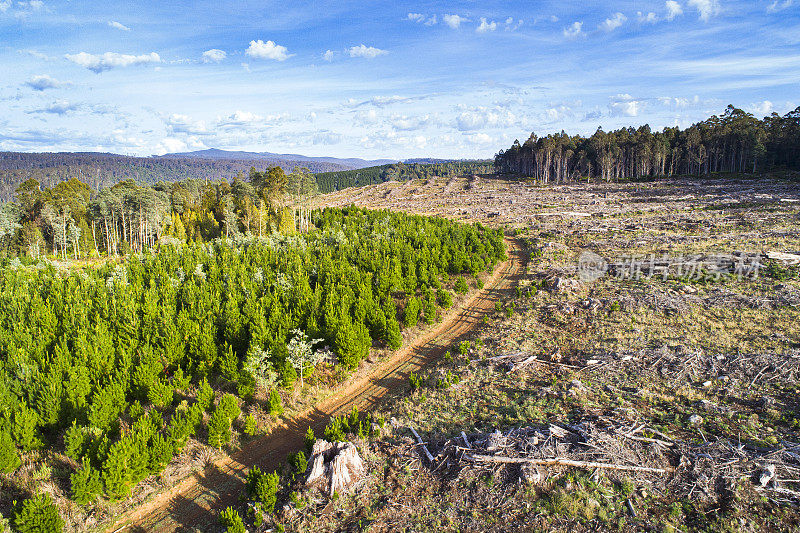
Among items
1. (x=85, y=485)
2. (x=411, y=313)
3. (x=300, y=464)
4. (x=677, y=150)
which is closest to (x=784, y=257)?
(x=411, y=313)

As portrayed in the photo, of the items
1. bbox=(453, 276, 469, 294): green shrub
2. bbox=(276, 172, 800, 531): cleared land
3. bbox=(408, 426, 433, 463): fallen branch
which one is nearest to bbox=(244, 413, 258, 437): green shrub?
bbox=(276, 172, 800, 531): cleared land

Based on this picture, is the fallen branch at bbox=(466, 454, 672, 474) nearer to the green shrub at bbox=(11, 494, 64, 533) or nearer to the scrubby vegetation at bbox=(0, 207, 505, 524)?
the scrubby vegetation at bbox=(0, 207, 505, 524)

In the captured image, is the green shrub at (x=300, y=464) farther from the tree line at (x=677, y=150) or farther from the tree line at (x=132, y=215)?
the tree line at (x=677, y=150)

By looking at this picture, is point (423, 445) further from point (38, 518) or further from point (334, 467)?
point (38, 518)

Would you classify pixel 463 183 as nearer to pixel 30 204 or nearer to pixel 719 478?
pixel 30 204

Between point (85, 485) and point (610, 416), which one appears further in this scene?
point (610, 416)

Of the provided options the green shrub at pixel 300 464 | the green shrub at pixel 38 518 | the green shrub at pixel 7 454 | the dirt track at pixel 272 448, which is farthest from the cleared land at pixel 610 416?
the green shrub at pixel 7 454

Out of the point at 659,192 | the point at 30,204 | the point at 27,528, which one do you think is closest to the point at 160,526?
the point at 27,528
